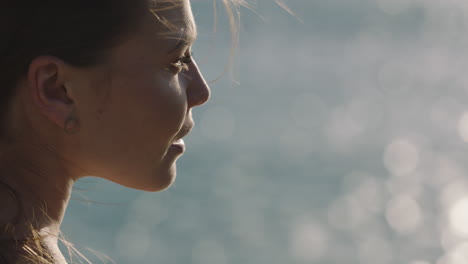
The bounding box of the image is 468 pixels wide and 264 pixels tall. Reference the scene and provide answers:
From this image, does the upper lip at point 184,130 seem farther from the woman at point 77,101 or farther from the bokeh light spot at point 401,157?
the bokeh light spot at point 401,157

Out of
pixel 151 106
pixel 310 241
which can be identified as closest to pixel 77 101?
pixel 151 106

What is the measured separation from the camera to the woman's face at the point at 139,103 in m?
1.98

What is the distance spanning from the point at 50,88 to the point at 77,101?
7 cm

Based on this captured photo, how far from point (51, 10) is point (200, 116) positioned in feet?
61.8

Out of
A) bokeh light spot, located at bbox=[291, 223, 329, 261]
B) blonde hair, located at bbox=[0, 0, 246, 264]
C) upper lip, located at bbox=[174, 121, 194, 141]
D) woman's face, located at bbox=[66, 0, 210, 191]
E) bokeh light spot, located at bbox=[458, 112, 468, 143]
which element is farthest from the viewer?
bokeh light spot, located at bbox=[458, 112, 468, 143]

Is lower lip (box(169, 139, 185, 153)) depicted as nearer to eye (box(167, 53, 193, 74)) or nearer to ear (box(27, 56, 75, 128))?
eye (box(167, 53, 193, 74))

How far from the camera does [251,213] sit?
16.7 meters

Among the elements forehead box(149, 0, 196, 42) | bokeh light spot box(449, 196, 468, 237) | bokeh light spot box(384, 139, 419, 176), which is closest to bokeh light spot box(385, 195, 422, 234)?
bokeh light spot box(449, 196, 468, 237)

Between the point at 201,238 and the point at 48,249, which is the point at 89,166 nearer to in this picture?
the point at 48,249

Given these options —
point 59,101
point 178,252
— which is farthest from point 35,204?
point 178,252

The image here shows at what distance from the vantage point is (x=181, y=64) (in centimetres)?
212

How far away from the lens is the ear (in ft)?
6.23

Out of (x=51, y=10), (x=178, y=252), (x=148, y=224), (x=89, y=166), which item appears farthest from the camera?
(x=148, y=224)

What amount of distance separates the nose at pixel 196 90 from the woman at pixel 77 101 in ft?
0.07
